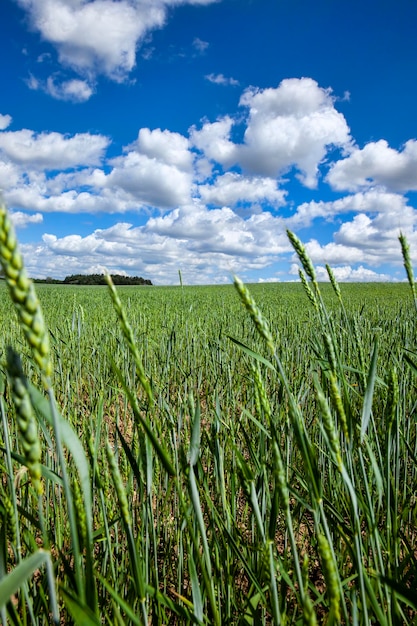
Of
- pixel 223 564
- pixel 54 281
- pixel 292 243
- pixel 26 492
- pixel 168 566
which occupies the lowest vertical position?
pixel 168 566

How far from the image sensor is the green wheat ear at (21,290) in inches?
13.8

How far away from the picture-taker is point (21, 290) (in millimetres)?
364

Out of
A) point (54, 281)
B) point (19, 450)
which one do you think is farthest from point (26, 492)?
point (54, 281)

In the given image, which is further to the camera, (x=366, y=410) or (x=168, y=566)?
(x=168, y=566)

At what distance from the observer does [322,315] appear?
37.4 inches

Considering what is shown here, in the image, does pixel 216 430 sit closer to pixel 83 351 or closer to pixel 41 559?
pixel 41 559

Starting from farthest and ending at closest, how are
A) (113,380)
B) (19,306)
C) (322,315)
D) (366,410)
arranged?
(113,380) → (322,315) → (366,410) → (19,306)

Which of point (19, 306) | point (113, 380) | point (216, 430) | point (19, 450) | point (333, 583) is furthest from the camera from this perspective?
point (113, 380)

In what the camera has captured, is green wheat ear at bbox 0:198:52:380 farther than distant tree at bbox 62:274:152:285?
No

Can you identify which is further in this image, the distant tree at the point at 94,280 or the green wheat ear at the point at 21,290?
the distant tree at the point at 94,280

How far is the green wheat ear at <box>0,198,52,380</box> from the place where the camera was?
35cm

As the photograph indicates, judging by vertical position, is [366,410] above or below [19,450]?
above

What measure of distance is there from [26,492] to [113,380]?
1.56m

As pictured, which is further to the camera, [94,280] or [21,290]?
[94,280]
